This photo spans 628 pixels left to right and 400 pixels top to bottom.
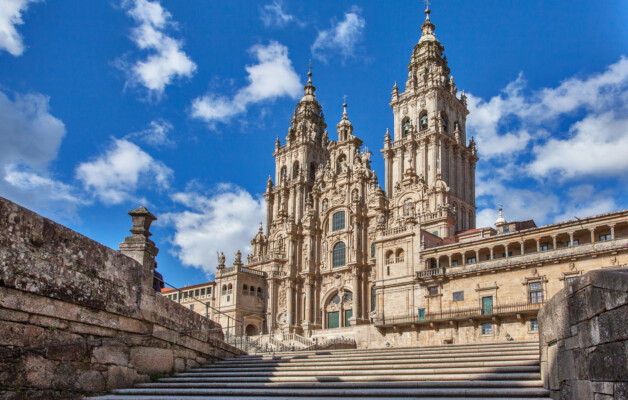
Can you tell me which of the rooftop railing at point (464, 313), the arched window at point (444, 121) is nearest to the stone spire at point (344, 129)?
the arched window at point (444, 121)

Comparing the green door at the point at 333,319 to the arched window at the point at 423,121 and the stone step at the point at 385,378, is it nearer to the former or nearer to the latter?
the arched window at the point at 423,121

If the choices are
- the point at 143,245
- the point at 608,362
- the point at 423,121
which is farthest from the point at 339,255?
the point at 608,362

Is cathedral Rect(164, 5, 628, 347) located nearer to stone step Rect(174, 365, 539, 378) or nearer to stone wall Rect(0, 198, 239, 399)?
stone step Rect(174, 365, 539, 378)

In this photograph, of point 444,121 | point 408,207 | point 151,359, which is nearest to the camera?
point 151,359

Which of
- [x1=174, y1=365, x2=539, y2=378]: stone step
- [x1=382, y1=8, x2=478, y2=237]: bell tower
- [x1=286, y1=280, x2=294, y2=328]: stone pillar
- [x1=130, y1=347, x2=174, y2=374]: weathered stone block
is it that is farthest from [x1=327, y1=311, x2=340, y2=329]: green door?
[x1=130, y1=347, x2=174, y2=374]: weathered stone block

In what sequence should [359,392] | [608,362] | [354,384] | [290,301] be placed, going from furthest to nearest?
[290,301], [354,384], [359,392], [608,362]

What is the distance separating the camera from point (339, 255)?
53.9 m

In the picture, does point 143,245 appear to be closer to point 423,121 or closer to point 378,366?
point 378,366

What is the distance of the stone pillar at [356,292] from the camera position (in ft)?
161

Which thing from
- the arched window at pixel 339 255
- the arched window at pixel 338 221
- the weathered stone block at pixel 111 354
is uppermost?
the arched window at pixel 338 221

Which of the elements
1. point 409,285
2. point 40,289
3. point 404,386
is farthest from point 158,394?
point 409,285

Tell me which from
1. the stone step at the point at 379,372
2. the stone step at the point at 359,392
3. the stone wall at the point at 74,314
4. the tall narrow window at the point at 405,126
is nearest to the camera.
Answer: the stone wall at the point at 74,314

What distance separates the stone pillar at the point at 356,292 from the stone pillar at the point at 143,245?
3691cm

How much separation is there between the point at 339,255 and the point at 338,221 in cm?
349
